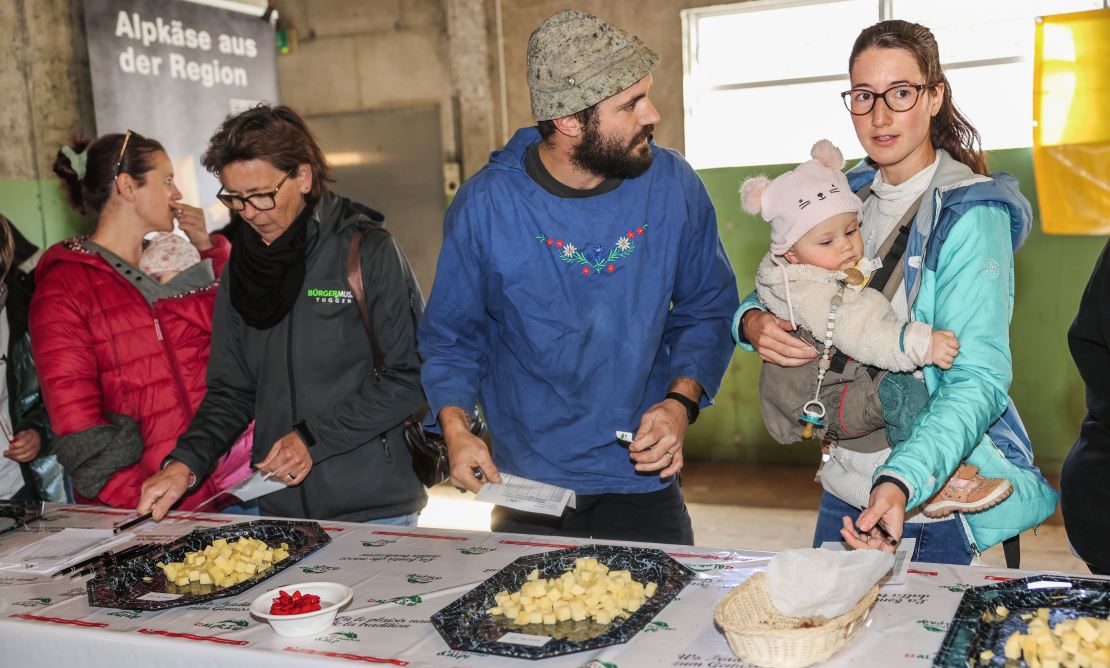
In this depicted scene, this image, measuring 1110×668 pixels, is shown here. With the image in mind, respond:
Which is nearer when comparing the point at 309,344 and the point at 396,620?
the point at 396,620

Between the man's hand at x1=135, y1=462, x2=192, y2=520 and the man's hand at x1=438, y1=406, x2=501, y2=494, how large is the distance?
0.73 metres

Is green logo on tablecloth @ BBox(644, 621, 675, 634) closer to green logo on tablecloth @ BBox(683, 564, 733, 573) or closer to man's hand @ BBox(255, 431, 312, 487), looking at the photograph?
green logo on tablecloth @ BBox(683, 564, 733, 573)

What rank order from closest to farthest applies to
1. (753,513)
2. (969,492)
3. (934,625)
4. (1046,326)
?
(934,625) < (969,492) < (753,513) < (1046,326)

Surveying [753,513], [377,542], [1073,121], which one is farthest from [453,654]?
[1073,121]

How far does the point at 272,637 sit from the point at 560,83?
133 cm

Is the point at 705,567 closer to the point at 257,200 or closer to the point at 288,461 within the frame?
the point at 288,461

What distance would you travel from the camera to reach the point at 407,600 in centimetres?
186

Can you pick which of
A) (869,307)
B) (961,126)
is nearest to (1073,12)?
(961,126)

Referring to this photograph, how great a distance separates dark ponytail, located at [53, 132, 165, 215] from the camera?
2965 mm

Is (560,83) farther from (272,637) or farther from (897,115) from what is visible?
(272,637)

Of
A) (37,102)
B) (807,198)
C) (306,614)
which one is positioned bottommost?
(306,614)

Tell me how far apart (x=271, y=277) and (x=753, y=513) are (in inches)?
138

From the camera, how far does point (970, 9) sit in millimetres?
5621

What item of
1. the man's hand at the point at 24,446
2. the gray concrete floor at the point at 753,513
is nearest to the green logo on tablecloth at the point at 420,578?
the man's hand at the point at 24,446
